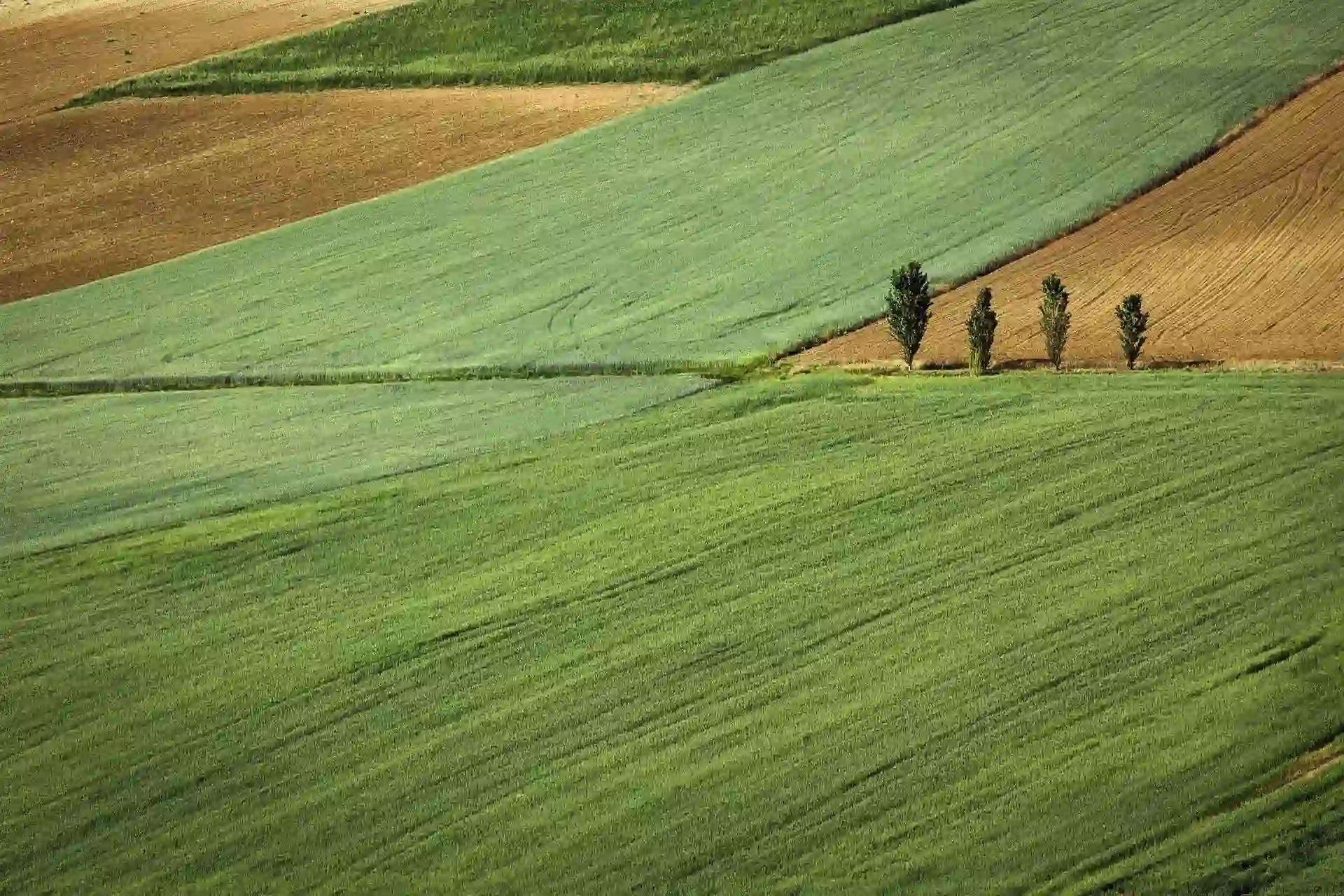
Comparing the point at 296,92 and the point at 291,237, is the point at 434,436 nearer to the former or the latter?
the point at 291,237

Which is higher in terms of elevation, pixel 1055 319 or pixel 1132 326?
pixel 1055 319

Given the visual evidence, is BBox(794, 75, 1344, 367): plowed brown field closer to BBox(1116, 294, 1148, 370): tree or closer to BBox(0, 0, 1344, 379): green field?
BBox(1116, 294, 1148, 370): tree

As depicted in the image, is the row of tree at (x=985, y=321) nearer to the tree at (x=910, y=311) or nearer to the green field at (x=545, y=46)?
the tree at (x=910, y=311)

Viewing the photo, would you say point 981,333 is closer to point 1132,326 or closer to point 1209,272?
point 1132,326

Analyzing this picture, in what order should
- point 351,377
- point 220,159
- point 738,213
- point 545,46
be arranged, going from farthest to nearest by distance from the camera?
1. point 545,46
2. point 220,159
3. point 738,213
4. point 351,377

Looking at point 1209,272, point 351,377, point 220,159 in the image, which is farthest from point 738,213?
point 220,159

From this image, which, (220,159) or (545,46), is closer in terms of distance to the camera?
(220,159)
